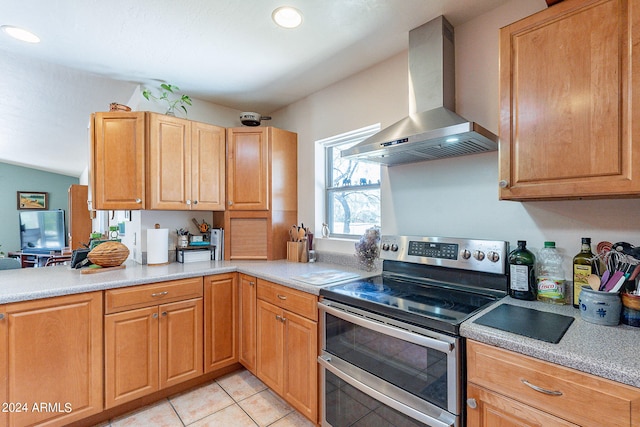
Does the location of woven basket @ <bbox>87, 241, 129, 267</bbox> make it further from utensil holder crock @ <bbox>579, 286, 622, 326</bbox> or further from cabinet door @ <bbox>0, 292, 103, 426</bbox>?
utensil holder crock @ <bbox>579, 286, 622, 326</bbox>

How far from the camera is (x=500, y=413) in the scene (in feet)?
3.29

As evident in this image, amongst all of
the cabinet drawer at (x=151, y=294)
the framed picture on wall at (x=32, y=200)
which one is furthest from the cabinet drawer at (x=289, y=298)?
the framed picture on wall at (x=32, y=200)

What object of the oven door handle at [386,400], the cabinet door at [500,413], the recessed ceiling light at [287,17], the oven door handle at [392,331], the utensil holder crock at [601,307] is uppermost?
the recessed ceiling light at [287,17]

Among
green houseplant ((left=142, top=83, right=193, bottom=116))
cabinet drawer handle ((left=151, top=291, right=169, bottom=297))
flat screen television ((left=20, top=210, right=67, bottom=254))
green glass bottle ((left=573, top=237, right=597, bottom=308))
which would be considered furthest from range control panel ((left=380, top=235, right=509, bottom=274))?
flat screen television ((left=20, top=210, right=67, bottom=254))

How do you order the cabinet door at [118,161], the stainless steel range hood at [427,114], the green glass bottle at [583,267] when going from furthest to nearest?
1. the cabinet door at [118,161]
2. the stainless steel range hood at [427,114]
3. the green glass bottle at [583,267]

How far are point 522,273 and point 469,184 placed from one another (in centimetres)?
57

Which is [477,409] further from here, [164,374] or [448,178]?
[164,374]

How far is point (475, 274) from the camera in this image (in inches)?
63.2

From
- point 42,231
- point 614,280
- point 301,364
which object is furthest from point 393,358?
point 42,231

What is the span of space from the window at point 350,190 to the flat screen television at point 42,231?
23.7ft

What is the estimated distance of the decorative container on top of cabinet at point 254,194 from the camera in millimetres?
2727

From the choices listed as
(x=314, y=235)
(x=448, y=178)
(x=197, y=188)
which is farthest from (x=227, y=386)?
(x=448, y=178)

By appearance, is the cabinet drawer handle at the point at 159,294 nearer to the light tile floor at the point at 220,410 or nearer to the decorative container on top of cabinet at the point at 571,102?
the light tile floor at the point at 220,410

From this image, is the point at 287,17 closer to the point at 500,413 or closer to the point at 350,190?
the point at 350,190
